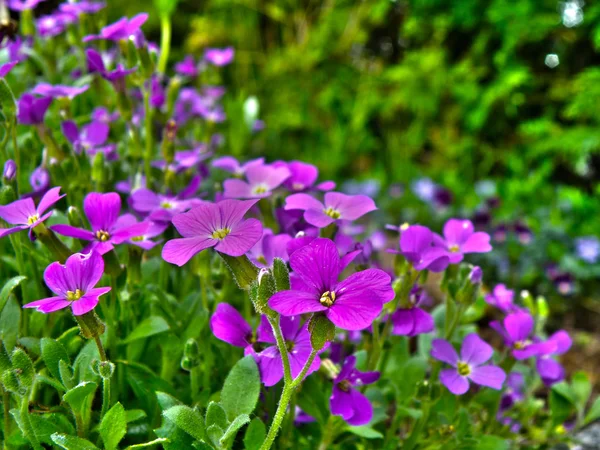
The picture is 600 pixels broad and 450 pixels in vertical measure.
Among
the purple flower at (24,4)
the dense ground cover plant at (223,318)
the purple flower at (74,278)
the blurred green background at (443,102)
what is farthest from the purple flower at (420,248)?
the blurred green background at (443,102)

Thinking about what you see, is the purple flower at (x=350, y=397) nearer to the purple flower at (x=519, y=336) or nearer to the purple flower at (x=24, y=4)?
the purple flower at (x=519, y=336)

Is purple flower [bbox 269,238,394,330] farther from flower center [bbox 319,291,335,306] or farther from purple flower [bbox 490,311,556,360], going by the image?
purple flower [bbox 490,311,556,360]

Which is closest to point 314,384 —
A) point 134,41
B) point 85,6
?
point 134,41

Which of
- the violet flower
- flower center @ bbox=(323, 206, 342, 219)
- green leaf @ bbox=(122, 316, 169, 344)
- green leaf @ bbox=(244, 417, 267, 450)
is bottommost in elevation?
green leaf @ bbox=(244, 417, 267, 450)

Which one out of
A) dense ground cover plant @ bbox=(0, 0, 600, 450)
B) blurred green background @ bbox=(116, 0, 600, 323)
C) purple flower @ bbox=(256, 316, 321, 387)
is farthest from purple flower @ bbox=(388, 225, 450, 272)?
blurred green background @ bbox=(116, 0, 600, 323)

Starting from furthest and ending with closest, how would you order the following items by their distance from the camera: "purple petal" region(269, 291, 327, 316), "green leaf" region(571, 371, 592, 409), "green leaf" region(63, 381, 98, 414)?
"green leaf" region(571, 371, 592, 409), "green leaf" region(63, 381, 98, 414), "purple petal" region(269, 291, 327, 316)

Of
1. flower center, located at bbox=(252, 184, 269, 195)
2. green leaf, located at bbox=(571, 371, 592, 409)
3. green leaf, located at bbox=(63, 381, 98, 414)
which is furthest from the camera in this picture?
green leaf, located at bbox=(571, 371, 592, 409)
